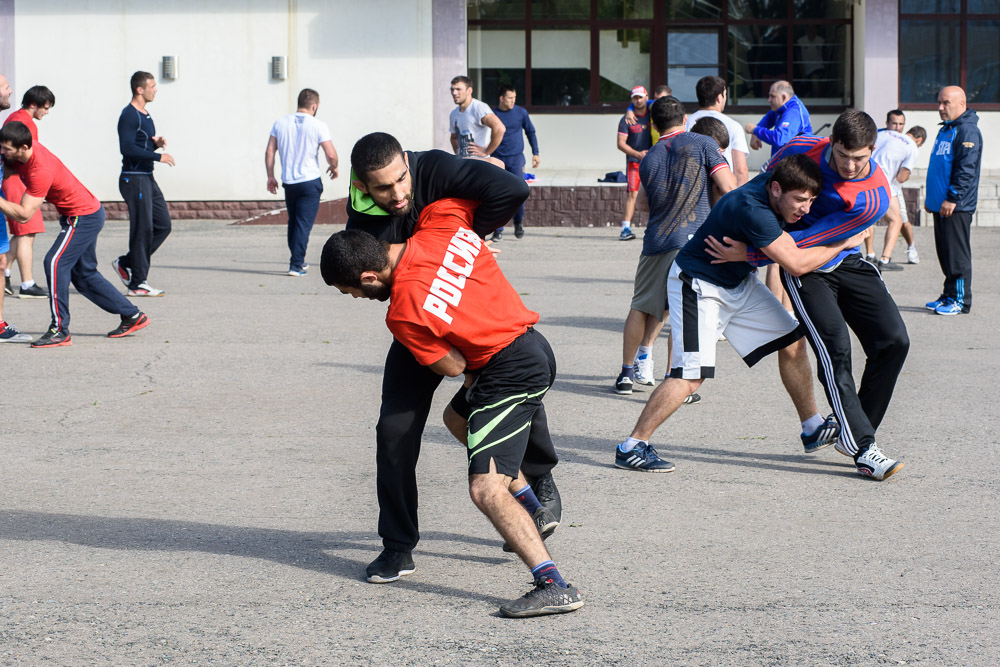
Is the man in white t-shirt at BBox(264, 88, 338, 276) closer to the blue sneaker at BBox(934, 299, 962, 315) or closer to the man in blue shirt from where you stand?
the man in blue shirt

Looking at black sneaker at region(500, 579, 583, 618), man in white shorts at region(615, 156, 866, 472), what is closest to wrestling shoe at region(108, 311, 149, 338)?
man in white shorts at region(615, 156, 866, 472)

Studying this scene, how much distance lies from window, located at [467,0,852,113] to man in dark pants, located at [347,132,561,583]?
1777 cm

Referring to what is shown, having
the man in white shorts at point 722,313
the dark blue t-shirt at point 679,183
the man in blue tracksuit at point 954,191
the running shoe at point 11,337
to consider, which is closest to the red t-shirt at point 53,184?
the running shoe at point 11,337

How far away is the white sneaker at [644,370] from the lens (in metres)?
7.57

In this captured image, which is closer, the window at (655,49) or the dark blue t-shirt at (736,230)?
the dark blue t-shirt at (736,230)

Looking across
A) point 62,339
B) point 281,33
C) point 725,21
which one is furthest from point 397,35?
point 62,339

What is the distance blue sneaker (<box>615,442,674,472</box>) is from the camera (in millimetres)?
5832

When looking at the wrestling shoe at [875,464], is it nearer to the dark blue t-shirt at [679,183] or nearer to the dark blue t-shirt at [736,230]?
the dark blue t-shirt at [736,230]

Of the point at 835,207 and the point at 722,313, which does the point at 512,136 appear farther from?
the point at 835,207

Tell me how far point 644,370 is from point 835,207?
223cm

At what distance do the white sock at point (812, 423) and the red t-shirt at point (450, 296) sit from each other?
7.34ft

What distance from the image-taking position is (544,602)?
402cm

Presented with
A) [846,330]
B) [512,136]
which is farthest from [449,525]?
[512,136]

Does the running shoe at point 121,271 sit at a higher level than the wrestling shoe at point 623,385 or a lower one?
higher
